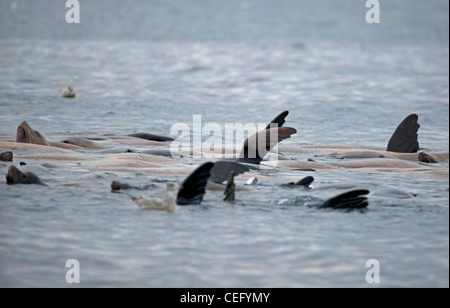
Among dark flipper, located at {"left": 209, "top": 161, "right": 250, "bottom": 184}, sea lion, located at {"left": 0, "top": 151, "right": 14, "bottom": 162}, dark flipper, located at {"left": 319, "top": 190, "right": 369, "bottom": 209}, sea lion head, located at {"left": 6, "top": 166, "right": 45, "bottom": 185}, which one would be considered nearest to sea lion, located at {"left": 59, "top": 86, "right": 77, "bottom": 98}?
sea lion, located at {"left": 0, "top": 151, "right": 14, "bottom": 162}

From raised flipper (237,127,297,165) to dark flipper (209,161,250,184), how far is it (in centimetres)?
65

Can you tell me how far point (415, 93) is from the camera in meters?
18.1

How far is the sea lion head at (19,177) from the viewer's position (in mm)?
6441

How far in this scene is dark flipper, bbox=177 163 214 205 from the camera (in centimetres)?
591

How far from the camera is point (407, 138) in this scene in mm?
9242

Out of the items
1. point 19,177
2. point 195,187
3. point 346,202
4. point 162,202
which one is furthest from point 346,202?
point 19,177

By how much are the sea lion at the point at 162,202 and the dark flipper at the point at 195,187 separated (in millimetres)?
158

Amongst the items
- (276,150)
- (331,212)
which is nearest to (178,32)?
(276,150)

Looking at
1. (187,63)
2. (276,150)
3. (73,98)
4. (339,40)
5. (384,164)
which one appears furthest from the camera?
(339,40)

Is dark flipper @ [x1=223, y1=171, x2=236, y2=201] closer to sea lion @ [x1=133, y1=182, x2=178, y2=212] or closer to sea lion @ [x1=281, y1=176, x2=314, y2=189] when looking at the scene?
sea lion @ [x1=133, y1=182, x2=178, y2=212]

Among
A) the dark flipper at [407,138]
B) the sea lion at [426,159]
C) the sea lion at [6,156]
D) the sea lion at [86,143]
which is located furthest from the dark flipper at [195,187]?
the dark flipper at [407,138]

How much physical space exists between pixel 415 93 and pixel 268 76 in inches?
224

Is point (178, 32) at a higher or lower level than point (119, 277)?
higher

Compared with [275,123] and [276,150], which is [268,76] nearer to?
[276,150]
